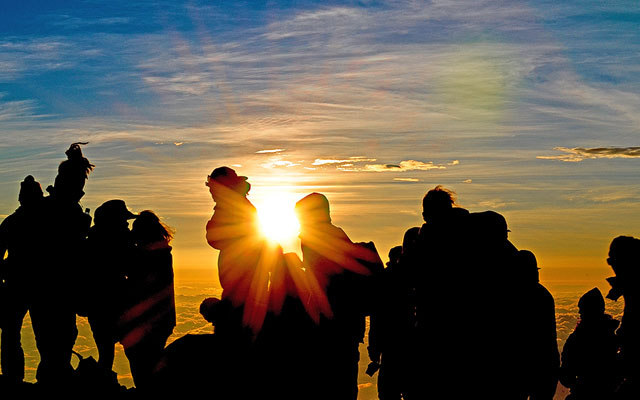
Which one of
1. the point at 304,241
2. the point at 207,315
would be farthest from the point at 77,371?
the point at 304,241

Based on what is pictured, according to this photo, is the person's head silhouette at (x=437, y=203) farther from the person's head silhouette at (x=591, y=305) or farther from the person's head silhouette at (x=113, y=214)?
the person's head silhouette at (x=113, y=214)

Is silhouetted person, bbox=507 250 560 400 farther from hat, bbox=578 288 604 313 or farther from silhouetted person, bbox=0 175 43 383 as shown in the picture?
silhouetted person, bbox=0 175 43 383

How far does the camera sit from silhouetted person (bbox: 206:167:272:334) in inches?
286

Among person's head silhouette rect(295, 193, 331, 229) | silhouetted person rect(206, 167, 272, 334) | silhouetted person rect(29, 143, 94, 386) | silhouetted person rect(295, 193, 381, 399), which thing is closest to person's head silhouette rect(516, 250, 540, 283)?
silhouetted person rect(295, 193, 381, 399)

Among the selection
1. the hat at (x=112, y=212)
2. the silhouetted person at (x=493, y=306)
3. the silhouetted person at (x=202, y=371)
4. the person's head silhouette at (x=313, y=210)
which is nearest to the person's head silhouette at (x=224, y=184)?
the person's head silhouette at (x=313, y=210)

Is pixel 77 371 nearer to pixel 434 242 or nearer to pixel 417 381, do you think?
pixel 417 381

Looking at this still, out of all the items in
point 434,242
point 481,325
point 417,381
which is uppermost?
point 434,242

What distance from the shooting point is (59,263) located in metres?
8.98

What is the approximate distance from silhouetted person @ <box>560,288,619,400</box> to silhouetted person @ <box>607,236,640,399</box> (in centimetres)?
90

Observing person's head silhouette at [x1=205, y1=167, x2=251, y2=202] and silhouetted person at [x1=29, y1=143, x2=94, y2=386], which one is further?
silhouetted person at [x1=29, y1=143, x2=94, y2=386]

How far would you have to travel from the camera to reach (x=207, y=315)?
19.5 feet

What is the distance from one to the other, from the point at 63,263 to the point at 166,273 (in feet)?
4.98

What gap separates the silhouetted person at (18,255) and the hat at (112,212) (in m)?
0.77

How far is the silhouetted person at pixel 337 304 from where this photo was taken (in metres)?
5.86
